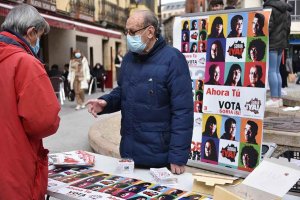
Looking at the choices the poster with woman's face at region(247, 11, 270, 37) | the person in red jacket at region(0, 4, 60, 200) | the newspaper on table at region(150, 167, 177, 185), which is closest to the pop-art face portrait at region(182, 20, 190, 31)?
the poster with woman's face at region(247, 11, 270, 37)

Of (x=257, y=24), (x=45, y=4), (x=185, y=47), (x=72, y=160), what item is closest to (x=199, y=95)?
(x=185, y=47)

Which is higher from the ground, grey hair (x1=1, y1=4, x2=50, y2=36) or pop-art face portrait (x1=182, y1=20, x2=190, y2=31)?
pop-art face portrait (x1=182, y1=20, x2=190, y2=31)

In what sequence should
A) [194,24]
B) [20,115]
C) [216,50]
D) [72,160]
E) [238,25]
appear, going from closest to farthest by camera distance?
1. [20,115]
2. [72,160]
3. [238,25]
4. [216,50]
5. [194,24]

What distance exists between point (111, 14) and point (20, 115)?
2889cm

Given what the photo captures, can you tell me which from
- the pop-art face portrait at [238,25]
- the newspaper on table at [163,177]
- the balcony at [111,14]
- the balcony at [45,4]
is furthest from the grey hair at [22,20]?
the balcony at [111,14]

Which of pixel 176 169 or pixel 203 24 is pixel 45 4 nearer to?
pixel 203 24

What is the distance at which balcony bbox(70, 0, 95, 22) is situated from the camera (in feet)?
75.4

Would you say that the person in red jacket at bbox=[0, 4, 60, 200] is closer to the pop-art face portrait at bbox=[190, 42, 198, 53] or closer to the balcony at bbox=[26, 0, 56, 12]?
the pop-art face portrait at bbox=[190, 42, 198, 53]

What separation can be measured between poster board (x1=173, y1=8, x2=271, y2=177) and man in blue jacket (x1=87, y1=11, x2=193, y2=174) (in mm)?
1144

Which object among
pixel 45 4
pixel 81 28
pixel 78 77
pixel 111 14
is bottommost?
pixel 78 77

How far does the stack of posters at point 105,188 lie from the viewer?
7.93ft

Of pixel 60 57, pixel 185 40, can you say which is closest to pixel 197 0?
pixel 60 57

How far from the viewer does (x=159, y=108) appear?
117 inches

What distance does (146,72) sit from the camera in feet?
9.80
